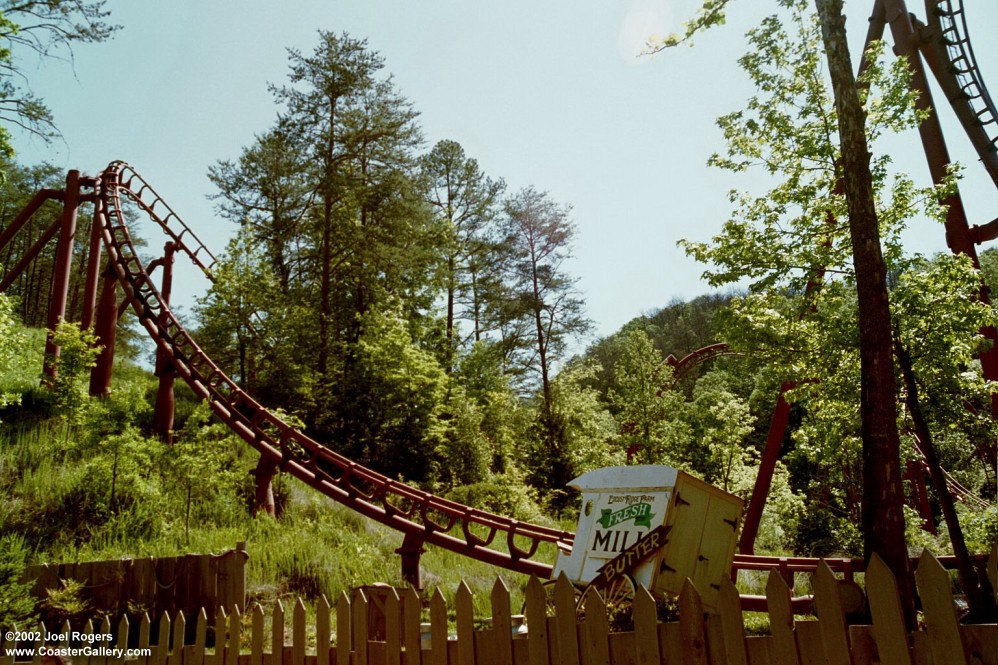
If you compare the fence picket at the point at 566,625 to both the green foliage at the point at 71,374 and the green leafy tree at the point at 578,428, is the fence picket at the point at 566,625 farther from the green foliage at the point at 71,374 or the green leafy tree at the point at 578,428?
the green leafy tree at the point at 578,428

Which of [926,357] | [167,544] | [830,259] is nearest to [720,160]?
[830,259]

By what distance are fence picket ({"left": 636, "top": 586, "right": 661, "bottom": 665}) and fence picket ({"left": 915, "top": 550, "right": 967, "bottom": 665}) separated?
1125mm

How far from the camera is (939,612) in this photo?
98.3 inches

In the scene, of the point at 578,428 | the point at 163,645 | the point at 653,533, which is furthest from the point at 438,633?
the point at 578,428

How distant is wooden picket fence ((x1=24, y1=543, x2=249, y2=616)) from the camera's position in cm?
668

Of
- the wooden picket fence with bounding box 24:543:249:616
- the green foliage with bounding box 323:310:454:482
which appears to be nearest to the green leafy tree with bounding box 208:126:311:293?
the green foliage with bounding box 323:310:454:482

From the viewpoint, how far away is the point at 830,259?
7.53 metres

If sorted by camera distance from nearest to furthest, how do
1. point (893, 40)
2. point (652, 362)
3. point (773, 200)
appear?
point (773, 200) < point (893, 40) < point (652, 362)

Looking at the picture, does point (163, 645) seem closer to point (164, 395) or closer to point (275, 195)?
point (164, 395)

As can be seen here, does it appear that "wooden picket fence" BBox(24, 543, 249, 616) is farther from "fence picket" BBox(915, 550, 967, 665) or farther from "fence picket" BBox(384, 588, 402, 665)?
"fence picket" BBox(915, 550, 967, 665)

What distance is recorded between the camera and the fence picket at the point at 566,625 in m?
3.09

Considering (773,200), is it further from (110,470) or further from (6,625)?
(110,470)

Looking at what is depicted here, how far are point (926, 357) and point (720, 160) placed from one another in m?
3.78

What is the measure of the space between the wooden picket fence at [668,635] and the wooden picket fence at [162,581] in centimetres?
334
